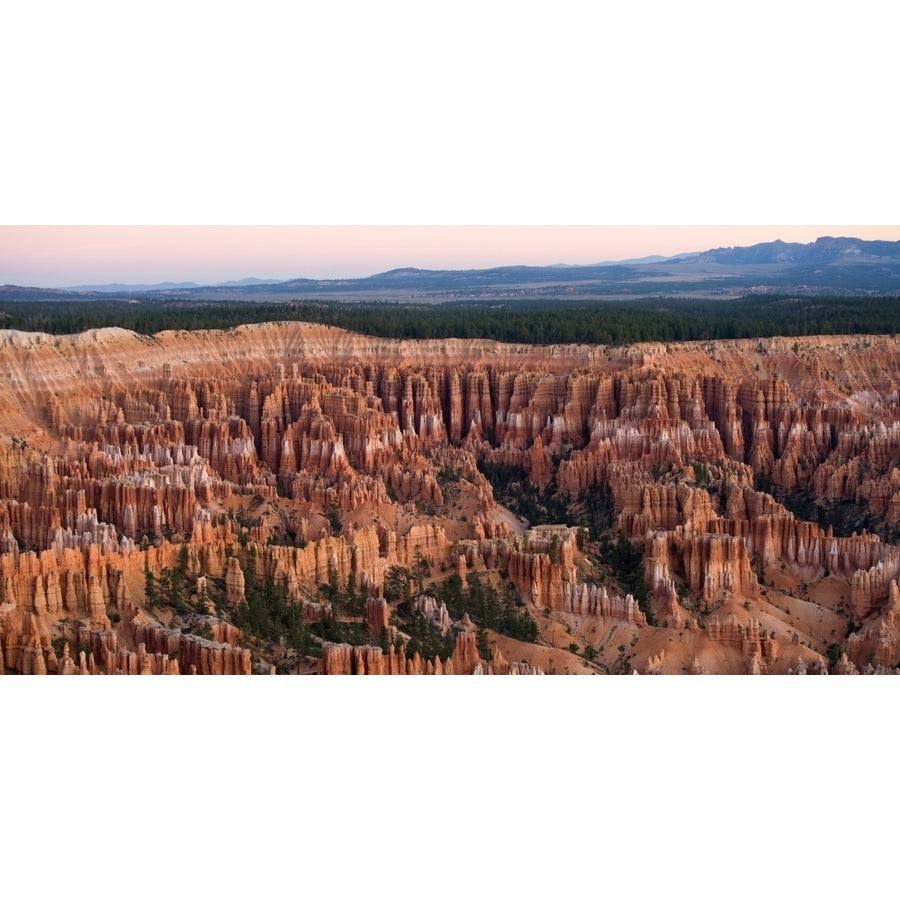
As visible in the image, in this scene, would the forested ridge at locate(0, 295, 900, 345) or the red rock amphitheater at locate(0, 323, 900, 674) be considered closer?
the red rock amphitheater at locate(0, 323, 900, 674)

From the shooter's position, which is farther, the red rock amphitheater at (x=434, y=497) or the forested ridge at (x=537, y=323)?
the forested ridge at (x=537, y=323)

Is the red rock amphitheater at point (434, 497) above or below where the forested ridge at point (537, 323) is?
below

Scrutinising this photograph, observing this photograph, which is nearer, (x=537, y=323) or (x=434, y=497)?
(x=434, y=497)

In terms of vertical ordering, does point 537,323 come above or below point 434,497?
above

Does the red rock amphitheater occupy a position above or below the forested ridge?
below

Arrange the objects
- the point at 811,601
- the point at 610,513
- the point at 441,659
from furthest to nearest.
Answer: the point at 610,513 → the point at 811,601 → the point at 441,659

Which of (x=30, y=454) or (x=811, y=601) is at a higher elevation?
(x=30, y=454)

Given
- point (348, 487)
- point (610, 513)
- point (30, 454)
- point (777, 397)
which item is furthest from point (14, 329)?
point (777, 397)

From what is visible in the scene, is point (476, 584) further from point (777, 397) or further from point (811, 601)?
point (777, 397)
